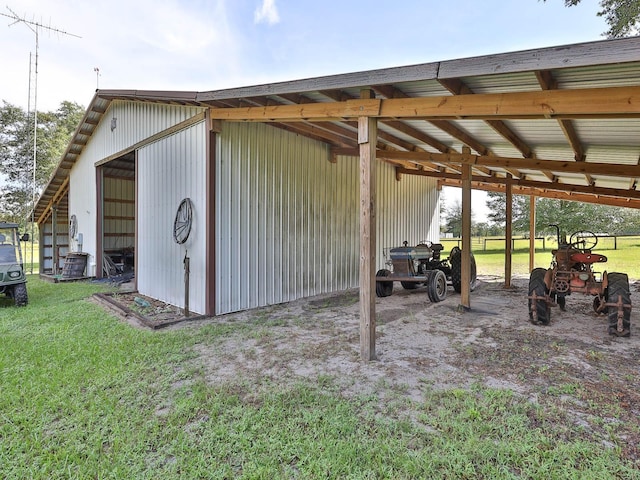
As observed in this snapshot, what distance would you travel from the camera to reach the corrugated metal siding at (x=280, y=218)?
5285 mm

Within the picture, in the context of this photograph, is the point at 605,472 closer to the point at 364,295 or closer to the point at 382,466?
the point at 382,466

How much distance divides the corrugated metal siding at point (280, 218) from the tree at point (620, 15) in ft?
20.5

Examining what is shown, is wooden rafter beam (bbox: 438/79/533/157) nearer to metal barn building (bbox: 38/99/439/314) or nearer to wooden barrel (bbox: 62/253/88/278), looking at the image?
metal barn building (bbox: 38/99/439/314)

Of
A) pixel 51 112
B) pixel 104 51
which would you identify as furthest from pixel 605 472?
pixel 51 112

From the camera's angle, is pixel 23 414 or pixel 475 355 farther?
pixel 475 355

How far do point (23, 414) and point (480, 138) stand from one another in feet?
18.9

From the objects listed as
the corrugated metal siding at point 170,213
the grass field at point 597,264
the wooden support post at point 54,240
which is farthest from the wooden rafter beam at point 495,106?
the wooden support post at point 54,240

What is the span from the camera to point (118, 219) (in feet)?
38.6

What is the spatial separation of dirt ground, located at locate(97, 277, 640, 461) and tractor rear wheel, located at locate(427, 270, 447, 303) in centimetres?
52

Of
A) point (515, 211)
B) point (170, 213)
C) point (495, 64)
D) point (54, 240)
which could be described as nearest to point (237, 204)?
point (170, 213)

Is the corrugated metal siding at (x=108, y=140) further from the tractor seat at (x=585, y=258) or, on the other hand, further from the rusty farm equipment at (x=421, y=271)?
the tractor seat at (x=585, y=258)

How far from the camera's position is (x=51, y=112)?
21.0 meters

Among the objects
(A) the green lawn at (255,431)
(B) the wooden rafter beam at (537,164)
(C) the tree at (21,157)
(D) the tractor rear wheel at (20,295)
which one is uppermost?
(C) the tree at (21,157)

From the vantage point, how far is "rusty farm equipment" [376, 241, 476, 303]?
20.1 ft
